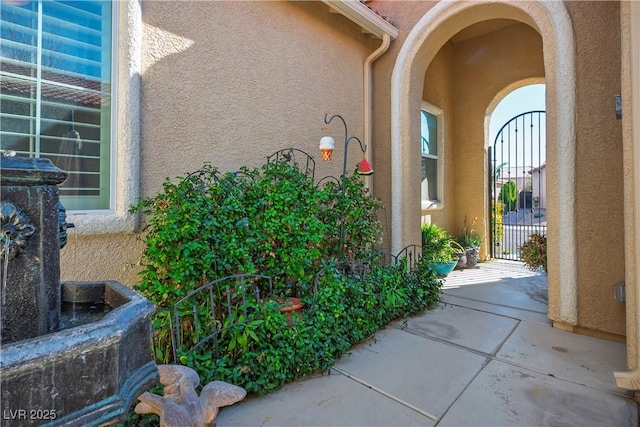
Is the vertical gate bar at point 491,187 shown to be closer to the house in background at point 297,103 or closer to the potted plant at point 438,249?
the potted plant at point 438,249

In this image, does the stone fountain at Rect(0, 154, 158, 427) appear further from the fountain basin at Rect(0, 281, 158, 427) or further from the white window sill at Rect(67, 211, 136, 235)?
the white window sill at Rect(67, 211, 136, 235)

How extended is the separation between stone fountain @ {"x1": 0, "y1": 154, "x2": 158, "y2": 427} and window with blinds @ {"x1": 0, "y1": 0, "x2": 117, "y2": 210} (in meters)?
1.85

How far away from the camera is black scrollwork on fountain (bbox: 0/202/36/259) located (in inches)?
41.2

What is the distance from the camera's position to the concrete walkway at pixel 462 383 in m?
2.14

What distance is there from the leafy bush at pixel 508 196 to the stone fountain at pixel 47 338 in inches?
337

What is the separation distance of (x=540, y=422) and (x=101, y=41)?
4799 millimetres

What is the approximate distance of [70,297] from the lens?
168 cm

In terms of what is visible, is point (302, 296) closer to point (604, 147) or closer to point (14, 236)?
point (14, 236)

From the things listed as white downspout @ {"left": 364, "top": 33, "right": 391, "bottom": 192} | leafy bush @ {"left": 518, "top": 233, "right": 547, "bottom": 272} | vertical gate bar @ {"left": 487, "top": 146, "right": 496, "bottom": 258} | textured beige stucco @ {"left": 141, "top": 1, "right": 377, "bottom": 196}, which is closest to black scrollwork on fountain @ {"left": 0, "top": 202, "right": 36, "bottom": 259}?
textured beige stucco @ {"left": 141, "top": 1, "right": 377, "bottom": 196}

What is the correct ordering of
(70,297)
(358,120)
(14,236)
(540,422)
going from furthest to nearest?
(358,120)
(540,422)
(70,297)
(14,236)

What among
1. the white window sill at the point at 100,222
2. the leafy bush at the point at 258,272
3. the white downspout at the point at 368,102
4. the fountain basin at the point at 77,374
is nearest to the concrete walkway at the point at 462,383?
the leafy bush at the point at 258,272

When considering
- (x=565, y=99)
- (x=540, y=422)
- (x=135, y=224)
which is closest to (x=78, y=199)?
(x=135, y=224)

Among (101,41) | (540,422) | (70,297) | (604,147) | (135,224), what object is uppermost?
(101,41)

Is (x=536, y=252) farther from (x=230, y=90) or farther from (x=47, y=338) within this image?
(x=47, y=338)
